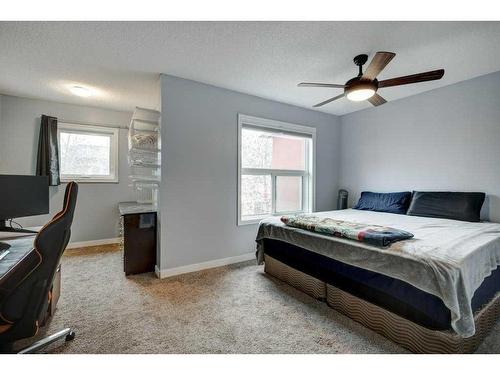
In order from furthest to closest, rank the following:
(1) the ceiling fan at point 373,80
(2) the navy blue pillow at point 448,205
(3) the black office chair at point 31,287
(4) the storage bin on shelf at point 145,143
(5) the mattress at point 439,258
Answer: (4) the storage bin on shelf at point 145,143, (2) the navy blue pillow at point 448,205, (1) the ceiling fan at point 373,80, (5) the mattress at point 439,258, (3) the black office chair at point 31,287

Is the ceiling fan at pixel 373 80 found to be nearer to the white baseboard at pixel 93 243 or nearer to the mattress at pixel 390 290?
the mattress at pixel 390 290

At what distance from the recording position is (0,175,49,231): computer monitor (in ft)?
6.49

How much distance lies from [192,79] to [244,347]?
9.33ft

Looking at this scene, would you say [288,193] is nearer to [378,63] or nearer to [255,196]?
[255,196]

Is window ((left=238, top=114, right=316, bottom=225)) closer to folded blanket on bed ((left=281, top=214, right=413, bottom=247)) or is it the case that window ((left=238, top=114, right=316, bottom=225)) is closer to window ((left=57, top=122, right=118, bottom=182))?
folded blanket on bed ((left=281, top=214, right=413, bottom=247))

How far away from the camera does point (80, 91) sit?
326 cm

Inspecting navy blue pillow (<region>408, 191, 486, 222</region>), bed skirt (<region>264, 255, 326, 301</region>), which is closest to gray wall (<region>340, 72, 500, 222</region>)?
navy blue pillow (<region>408, 191, 486, 222</region>)

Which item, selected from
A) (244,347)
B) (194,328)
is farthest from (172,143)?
(244,347)

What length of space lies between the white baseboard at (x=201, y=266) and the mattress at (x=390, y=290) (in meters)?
1.18

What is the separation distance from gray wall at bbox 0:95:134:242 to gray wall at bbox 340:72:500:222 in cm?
435

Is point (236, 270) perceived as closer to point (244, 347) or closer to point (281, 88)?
point (244, 347)

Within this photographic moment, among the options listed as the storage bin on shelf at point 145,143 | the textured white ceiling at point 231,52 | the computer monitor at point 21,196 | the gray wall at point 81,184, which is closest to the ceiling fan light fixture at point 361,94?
the textured white ceiling at point 231,52

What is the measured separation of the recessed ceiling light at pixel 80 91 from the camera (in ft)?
10.3
